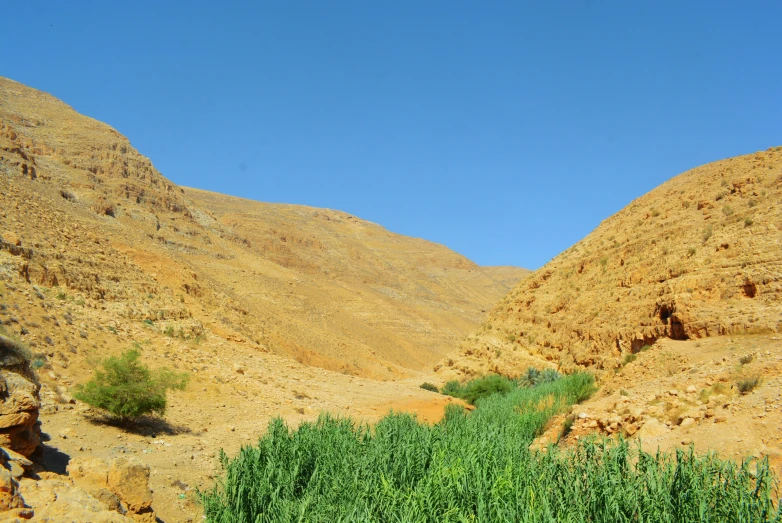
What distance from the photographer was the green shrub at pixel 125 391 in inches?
412

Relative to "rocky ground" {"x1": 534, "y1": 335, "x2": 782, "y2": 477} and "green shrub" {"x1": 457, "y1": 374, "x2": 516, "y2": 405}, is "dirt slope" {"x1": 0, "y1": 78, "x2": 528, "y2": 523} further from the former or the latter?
"rocky ground" {"x1": 534, "y1": 335, "x2": 782, "y2": 477}

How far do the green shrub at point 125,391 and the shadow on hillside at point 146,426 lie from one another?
0.14 meters

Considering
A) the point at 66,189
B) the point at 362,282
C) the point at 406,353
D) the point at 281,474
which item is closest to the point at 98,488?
the point at 281,474

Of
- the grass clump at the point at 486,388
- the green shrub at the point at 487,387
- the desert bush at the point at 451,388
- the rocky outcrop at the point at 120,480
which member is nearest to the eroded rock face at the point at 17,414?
the rocky outcrop at the point at 120,480

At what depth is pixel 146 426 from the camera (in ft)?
36.9

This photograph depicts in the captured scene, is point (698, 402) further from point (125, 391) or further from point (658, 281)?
point (125, 391)

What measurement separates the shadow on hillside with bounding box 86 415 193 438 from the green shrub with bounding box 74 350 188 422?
14 centimetres

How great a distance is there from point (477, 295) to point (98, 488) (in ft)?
279

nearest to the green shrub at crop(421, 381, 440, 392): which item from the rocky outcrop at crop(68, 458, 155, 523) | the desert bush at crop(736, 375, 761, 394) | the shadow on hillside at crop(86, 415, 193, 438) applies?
the shadow on hillside at crop(86, 415, 193, 438)

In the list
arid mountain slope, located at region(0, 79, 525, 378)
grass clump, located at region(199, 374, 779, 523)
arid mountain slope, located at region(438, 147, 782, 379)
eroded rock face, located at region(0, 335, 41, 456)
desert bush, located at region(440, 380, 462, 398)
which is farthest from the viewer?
desert bush, located at region(440, 380, 462, 398)

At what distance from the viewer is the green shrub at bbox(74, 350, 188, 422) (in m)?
10.5

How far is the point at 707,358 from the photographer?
1130 centimetres

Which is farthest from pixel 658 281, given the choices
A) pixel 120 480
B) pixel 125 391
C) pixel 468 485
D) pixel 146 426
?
pixel 120 480

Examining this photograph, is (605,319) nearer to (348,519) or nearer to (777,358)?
(777,358)
